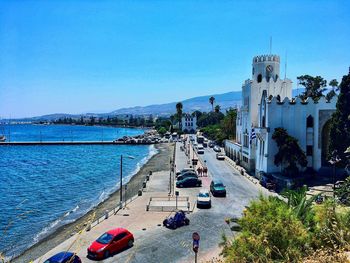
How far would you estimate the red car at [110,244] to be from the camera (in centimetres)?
2008

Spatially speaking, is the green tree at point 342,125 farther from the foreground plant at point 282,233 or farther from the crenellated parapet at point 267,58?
the foreground plant at point 282,233

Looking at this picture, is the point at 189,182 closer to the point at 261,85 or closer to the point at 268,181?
the point at 268,181

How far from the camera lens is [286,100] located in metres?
41.5

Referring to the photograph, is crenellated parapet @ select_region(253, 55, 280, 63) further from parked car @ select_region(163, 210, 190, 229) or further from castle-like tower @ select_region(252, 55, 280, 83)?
parked car @ select_region(163, 210, 190, 229)

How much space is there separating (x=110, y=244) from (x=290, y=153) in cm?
→ 2440

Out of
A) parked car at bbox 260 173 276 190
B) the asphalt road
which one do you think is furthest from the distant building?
the asphalt road

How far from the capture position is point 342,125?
3506 centimetres

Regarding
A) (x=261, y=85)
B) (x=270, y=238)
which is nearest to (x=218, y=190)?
(x=261, y=85)

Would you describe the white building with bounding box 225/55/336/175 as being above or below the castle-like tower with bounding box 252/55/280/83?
below

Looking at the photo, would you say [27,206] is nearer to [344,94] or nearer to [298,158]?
[298,158]

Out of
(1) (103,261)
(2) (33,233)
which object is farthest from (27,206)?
(1) (103,261)

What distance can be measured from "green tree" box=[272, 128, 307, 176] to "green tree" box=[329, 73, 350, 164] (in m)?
3.56

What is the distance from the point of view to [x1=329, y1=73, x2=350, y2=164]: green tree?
34.6 meters

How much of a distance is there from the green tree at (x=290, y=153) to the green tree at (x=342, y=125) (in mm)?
3556
